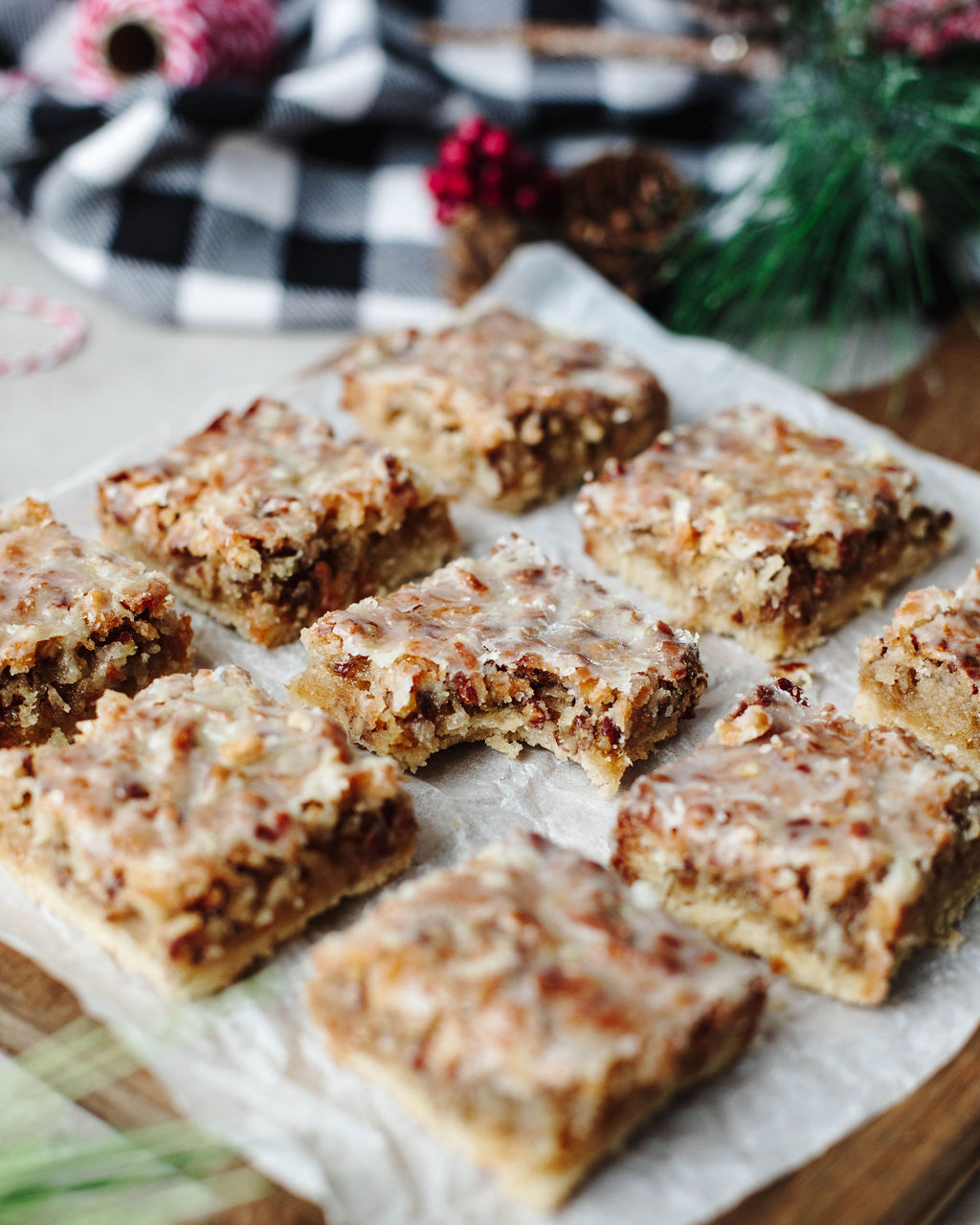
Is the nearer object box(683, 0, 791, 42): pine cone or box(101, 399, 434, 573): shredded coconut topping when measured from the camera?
box(101, 399, 434, 573): shredded coconut topping

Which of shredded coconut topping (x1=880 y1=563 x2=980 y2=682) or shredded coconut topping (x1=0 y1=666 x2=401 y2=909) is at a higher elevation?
shredded coconut topping (x1=880 y1=563 x2=980 y2=682)

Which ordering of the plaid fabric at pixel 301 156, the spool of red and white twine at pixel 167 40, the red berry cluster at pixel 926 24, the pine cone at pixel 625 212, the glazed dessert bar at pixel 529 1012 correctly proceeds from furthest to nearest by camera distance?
1. the spool of red and white twine at pixel 167 40
2. the plaid fabric at pixel 301 156
3. the pine cone at pixel 625 212
4. the red berry cluster at pixel 926 24
5. the glazed dessert bar at pixel 529 1012

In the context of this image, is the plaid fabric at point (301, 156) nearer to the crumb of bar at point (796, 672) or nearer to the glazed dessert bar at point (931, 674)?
the crumb of bar at point (796, 672)

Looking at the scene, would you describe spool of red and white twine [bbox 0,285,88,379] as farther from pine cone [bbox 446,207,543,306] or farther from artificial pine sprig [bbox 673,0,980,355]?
artificial pine sprig [bbox 673,0,980,355]

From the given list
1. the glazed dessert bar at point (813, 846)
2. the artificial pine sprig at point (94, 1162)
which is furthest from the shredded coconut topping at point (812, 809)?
the artificial pine sprig at point (94, 1162)

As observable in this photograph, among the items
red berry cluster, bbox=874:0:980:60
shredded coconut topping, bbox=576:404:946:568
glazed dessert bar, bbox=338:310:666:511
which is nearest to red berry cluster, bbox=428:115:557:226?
glazed dessert bar, bbox=338:310:666:511

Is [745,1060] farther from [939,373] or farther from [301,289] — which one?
[301,289]
